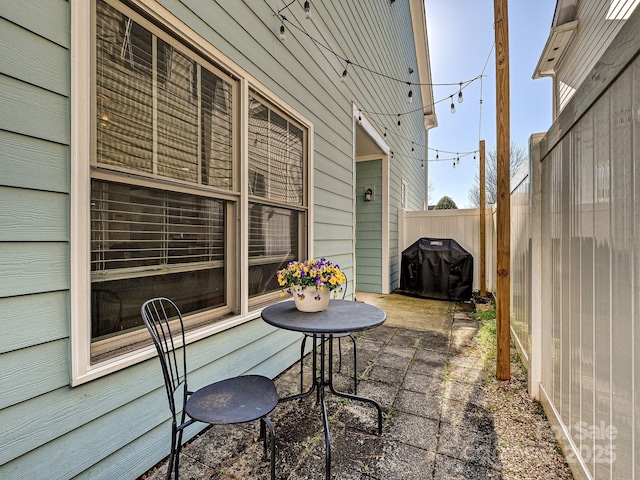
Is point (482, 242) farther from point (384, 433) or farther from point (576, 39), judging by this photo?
point (384, 433)

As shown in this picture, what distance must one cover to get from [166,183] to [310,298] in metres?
1.07

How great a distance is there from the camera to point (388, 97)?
604 centimetres

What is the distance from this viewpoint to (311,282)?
73.9 inches

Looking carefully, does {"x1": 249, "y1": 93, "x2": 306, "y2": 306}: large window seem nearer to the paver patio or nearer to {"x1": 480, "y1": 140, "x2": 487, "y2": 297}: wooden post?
the paver patio

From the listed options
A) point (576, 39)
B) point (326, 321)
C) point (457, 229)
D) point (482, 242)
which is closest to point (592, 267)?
point (326, 321)

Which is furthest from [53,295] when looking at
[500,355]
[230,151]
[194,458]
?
[500,355]

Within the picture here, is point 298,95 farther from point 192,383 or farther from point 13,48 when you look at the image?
point 192,383

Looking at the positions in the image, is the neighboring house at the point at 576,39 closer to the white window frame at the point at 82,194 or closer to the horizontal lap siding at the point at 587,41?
the horizontal lap siding at the point at 587,41

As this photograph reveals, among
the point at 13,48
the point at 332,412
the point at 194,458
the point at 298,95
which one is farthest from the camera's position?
the point at 298,95

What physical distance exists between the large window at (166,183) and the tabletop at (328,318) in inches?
16.2

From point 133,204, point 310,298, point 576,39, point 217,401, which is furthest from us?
point 576,39

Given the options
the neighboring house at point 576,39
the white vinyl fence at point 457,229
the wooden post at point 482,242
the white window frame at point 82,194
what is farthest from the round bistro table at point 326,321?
the white vinyl fence at point 457,229

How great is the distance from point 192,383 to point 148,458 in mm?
382

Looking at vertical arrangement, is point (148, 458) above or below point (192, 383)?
below
